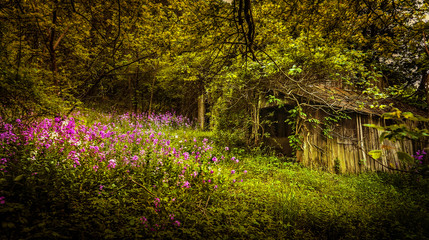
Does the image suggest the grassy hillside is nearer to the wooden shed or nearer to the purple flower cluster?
the purple flower cluster

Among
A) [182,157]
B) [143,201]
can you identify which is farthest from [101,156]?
[182,157]

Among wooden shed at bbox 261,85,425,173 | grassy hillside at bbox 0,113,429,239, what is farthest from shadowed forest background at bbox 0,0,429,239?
wooden shed at bbox 261,85,425,173

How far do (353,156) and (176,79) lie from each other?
10.5m

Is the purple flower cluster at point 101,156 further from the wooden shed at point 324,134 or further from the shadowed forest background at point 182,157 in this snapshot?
the wooden shed at point 324,134

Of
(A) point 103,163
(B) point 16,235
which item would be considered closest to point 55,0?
(A) point 103,163

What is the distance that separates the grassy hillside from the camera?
232 cm

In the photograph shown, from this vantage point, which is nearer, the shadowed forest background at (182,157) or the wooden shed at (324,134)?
the shadowed forest background at (182,157)

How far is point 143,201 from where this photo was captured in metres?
3.11

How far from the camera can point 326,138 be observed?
7.80 meters

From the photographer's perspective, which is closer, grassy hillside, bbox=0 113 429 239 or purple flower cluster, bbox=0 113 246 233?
grassy hillside, bbox=0 113 429 239

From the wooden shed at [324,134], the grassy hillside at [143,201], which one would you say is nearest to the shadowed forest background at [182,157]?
the grassy hillside at [143,201]

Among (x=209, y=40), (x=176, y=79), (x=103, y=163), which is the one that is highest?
(x=176, y=79)

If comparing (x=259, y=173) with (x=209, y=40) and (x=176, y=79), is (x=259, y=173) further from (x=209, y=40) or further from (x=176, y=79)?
(x=176, y=79)

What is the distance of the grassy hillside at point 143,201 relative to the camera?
2.32m
